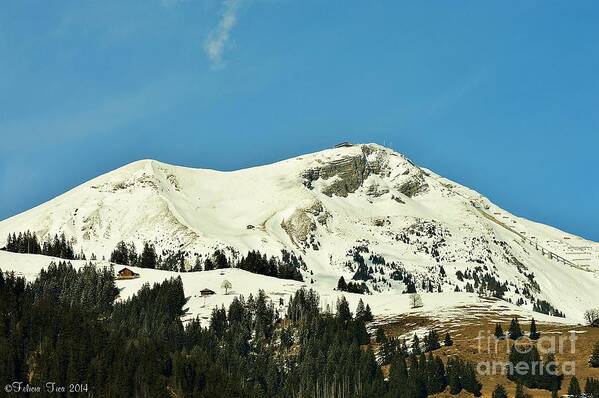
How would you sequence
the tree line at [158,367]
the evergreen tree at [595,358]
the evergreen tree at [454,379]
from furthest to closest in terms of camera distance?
1. the evergreen tree at [595,358]
2. the evergreen tree at [454,379]
3. the tree line at [158,367]

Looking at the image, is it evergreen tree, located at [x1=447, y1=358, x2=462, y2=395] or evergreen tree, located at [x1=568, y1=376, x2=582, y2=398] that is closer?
evergreen tree, located at [x1=568, y1=376, x2=582, y2=398]

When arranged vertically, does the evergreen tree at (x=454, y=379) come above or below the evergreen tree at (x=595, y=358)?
below

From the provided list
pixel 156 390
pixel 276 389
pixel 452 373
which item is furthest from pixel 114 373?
pixel 452 373

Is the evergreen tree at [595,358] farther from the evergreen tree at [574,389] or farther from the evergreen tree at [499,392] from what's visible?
the evergreen tree at [499,392]

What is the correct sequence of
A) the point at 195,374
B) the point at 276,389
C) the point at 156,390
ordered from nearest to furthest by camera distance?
the point at 156,390
the point at 195,374
the point at 276,389

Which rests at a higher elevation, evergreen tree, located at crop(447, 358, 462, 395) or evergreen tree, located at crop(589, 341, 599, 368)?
evergreen tree, located at crop(589, 341, 599, 368)

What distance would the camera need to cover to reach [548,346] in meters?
196

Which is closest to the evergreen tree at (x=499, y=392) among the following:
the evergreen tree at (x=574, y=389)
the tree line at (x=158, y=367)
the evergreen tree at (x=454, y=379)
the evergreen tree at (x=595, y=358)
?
the tree line at (x=158, y=367)

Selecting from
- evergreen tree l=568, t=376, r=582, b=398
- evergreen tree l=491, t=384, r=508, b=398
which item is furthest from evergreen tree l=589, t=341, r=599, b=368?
evergreen tree l=491, t=384, r=508, b=398

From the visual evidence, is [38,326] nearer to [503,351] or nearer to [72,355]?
[72,355]

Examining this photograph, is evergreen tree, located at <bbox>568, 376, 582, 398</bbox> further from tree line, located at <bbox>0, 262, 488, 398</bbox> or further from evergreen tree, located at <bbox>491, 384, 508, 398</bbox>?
tree line, located at <bbox>0, 262, 488, 398</bbox>

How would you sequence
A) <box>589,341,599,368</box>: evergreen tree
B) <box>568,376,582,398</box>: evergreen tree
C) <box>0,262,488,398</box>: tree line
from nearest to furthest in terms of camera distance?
1. <box>0,262,488,398</box>: tree line
2. <box>568,376,582,398</box>: evergreen tree
3. <box>589,341,599,368</box>: evergreen tree

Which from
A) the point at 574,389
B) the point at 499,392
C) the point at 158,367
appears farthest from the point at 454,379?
the point at 158,367

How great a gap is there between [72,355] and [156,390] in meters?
18.5
